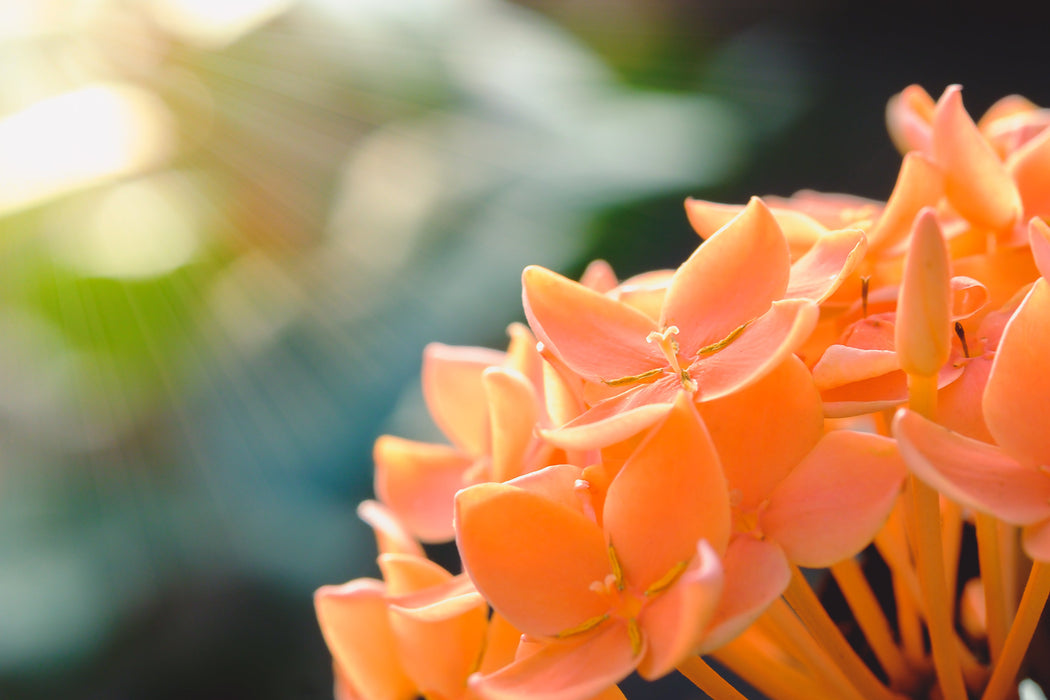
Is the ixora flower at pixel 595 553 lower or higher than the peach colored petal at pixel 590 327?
lower

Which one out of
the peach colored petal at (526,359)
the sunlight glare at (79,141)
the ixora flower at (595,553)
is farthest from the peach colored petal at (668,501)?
the sunlight glare at (79,141)

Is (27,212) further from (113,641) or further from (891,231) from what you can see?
(891,231)

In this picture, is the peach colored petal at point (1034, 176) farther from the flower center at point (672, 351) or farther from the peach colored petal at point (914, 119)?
the flower center at point (672, 351)

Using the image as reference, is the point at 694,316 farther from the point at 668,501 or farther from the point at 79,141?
the point at 79,141

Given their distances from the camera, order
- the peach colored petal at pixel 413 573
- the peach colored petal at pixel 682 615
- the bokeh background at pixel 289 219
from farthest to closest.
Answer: the bokeh background at pixel 289 219 < the peach colored petal at pixel 413 573 < the peach colored petal at pixel 682 615

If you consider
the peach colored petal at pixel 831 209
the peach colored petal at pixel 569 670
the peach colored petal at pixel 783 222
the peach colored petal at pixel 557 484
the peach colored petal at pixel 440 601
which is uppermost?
the peach colored petal at pixel 783 222

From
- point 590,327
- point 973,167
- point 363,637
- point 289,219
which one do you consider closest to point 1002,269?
point 973,167

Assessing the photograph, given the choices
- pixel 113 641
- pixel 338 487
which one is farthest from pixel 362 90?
pixel 113 641
